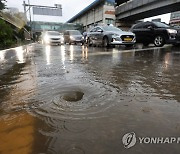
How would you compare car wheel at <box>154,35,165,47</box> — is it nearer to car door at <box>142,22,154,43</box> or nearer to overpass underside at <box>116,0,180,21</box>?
car door at <box>142,22,154,43</box>

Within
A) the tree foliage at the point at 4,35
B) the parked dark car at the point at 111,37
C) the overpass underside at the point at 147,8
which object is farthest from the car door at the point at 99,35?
the overpass underside at the point at 147,8

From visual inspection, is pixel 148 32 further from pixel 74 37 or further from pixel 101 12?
pixel 101 12

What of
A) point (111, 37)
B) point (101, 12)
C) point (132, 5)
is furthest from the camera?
point (101, 12)

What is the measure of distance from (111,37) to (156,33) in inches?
120

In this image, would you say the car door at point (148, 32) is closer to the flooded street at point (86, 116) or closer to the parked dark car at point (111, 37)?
the parked dark car at point (111, 37)

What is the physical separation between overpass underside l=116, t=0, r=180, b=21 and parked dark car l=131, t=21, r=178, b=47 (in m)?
17.3

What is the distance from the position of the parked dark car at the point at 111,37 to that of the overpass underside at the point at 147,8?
63.0 ft

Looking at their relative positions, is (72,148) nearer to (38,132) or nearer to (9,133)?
(38,132)

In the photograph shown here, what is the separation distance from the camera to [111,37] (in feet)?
41.0

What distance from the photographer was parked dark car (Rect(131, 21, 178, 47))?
39.0ft

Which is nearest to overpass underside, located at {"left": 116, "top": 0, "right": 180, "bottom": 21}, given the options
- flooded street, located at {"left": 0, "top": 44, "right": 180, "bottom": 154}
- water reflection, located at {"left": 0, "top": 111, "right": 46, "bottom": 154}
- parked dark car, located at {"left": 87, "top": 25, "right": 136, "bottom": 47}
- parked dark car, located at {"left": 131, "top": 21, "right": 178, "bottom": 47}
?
parked dark car, located at {"left": 131, "top": 21, "right": 178, "bottom": 47}

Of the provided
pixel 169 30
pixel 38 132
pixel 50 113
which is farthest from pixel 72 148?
pixel 169 30

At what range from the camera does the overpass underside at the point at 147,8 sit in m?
30.4

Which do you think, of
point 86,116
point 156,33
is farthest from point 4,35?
point 86,116
